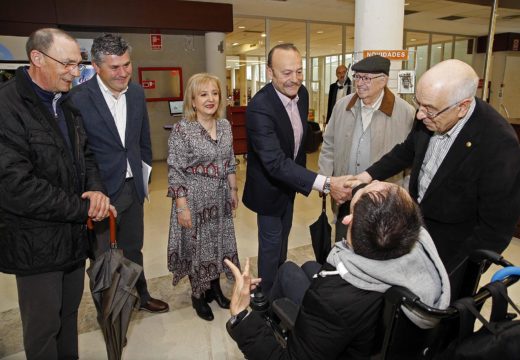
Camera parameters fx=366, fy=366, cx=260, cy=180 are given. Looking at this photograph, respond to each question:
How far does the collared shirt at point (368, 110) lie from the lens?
2367 mm

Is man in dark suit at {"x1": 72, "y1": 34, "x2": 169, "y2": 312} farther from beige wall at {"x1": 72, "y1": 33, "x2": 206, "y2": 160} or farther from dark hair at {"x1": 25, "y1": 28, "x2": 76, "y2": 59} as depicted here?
beige wall at {"x1": 72, "y1": 33, "x2": 206, "y2": 160}

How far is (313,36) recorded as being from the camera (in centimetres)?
1059

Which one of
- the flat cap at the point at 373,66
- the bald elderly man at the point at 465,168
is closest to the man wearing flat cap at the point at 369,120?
the flat cap at the point at 373,66

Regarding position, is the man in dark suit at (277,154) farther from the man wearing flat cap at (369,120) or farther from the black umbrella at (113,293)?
the black umbrella at (113,293)

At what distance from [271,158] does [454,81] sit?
3.28ft

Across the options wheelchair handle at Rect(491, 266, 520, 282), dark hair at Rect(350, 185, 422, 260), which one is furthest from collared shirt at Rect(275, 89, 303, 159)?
wheelchair handle at Rect(491, 266, 520, 282)

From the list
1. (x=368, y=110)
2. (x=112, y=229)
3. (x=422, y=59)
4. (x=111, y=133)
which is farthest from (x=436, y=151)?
(x=422, y=59)

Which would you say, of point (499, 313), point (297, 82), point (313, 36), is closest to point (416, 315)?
point (499, 313)

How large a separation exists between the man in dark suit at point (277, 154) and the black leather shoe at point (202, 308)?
0.39 m

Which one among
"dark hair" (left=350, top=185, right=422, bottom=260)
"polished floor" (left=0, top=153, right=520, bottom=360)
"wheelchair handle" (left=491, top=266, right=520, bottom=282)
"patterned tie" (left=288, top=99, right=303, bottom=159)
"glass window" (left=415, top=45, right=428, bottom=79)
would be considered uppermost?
"glass window" (left=415, top=45, right=428, bottom=79)

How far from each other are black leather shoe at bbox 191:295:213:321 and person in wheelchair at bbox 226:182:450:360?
1.40m

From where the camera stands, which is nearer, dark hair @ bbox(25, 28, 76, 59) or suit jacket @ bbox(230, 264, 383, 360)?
suit jacket @ bbox(230, 264, 383, 360)

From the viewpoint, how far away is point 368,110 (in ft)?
→ 7.88

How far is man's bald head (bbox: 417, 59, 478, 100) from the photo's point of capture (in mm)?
1435
